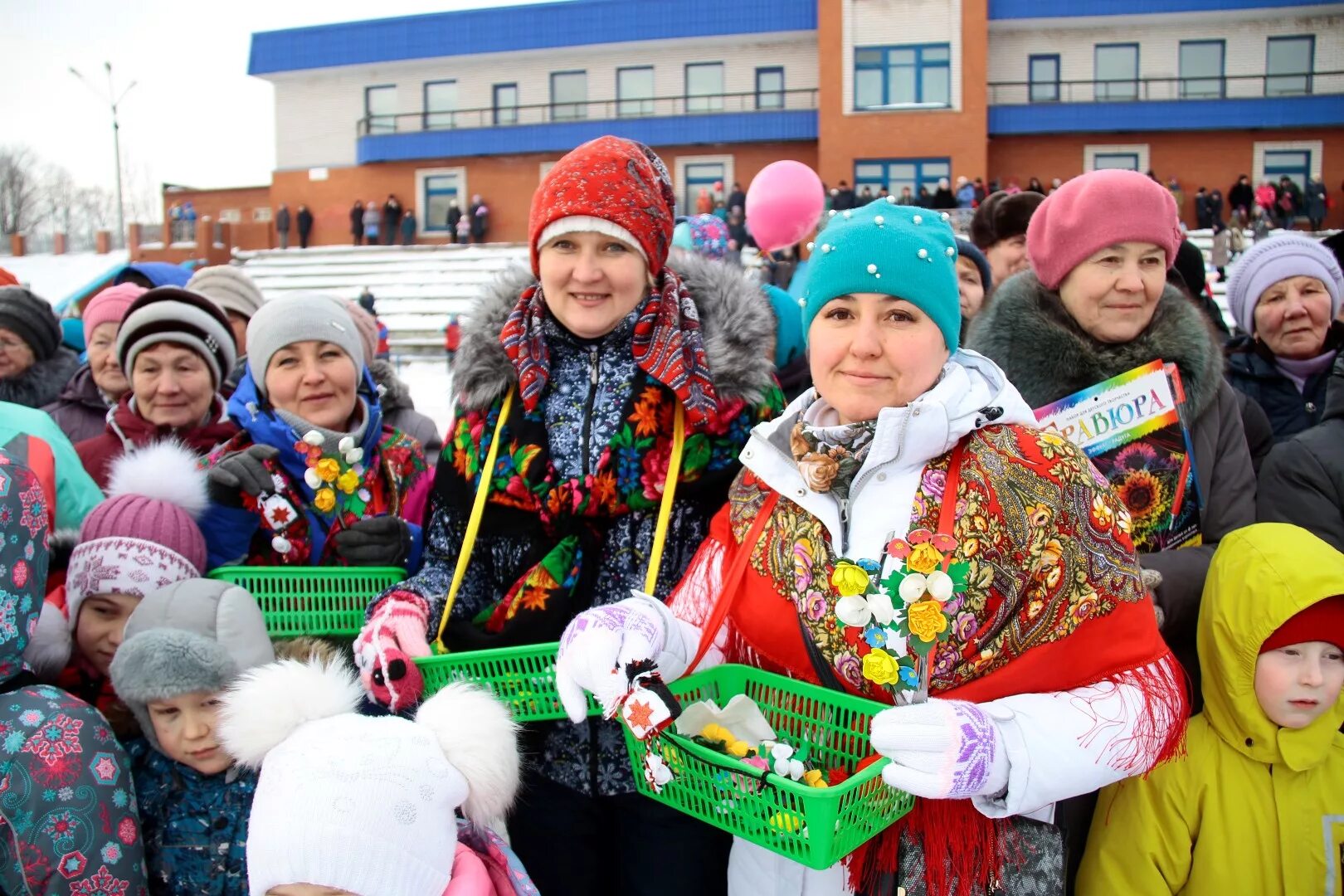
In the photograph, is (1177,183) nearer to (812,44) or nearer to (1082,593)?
(812,44)

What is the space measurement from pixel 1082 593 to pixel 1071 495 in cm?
19

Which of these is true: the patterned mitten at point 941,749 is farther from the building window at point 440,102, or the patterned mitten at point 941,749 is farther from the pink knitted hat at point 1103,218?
the building window at point 440,102

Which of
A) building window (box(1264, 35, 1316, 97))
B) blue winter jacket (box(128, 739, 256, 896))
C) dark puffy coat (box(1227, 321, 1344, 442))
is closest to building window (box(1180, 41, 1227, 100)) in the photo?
building window (box(1264, 35, 1316, 97))

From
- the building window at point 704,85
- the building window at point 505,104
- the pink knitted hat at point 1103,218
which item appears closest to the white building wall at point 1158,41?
the building window at point 704,85

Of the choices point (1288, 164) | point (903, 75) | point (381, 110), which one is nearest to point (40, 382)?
point (903, 75)

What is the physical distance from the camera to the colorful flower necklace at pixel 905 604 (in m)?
1.87

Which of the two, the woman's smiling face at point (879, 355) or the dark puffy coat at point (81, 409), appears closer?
the woman's smiling face at point (879, 355)

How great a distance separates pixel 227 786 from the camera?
8.25 ft

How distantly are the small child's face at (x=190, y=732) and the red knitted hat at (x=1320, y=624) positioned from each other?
2.79 metres

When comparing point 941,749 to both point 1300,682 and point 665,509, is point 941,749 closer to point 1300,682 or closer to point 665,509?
point 665,509

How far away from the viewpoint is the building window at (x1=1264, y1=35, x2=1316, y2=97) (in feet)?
93.6

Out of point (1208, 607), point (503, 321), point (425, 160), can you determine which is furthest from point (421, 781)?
point (425, 160)

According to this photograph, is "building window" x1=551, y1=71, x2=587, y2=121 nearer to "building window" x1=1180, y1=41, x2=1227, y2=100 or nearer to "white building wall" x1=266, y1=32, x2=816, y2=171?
"white building wall" x1=266, y1=32, x2=816, y2=171

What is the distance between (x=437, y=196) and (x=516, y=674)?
112ft
